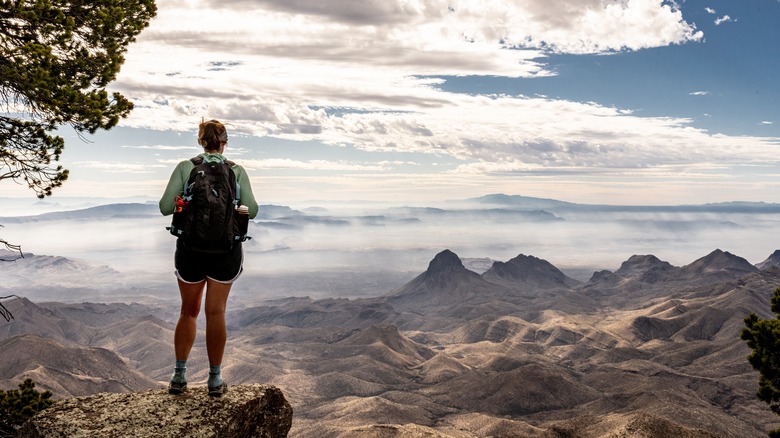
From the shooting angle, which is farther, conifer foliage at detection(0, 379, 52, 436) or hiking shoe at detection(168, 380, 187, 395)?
conifer foliage at detection(0, 379, 52, 436)

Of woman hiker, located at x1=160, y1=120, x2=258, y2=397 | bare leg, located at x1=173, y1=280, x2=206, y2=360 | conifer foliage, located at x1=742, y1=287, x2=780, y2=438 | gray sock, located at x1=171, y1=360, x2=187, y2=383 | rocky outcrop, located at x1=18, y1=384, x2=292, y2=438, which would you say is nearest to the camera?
rocky outcrop, located at x1=18, y1=384, x2=292, y2=438

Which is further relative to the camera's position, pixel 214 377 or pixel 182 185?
pixel 214 377

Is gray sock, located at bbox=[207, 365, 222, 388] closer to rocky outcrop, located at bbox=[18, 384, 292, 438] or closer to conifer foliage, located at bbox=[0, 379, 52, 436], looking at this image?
rocky outcrop, located at bbox=[18, 384, 292, 438]

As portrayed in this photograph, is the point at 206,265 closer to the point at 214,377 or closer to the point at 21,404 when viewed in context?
the point at 214,377

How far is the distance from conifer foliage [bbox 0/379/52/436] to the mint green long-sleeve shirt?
8878 millimetres

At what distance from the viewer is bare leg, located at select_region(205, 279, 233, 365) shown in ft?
37.5

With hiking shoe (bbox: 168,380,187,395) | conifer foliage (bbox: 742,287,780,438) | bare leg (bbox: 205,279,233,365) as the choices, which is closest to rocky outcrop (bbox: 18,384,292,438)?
hiking shoe (bbox: 168,380,187,395)

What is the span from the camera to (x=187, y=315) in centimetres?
1157

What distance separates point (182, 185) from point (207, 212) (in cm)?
74

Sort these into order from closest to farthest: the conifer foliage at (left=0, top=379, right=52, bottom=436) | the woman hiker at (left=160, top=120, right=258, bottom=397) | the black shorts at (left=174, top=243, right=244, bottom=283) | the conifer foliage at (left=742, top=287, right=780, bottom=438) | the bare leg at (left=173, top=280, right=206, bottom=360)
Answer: the woman hiker at (left=160, top=120, right=258, bottom=397) < the black shorts at (left=174, top=243, right=244, bottom=283) < the bare leg at (left=173, top=280, right=206, bottom=360) < the conifer foliage at (left=0, top=379, right=52, bottom=436) < the conifer foliage at (left=742, top=287, right=780, bottom=438)

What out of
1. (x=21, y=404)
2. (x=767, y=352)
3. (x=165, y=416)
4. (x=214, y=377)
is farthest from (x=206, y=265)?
(x=767, y=352)

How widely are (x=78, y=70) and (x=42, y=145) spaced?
2239 mm

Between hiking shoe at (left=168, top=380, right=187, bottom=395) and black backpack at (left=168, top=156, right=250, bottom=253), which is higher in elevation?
black backpack at (left=168, top=156, right=250, bottom=253)

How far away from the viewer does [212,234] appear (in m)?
10.9
